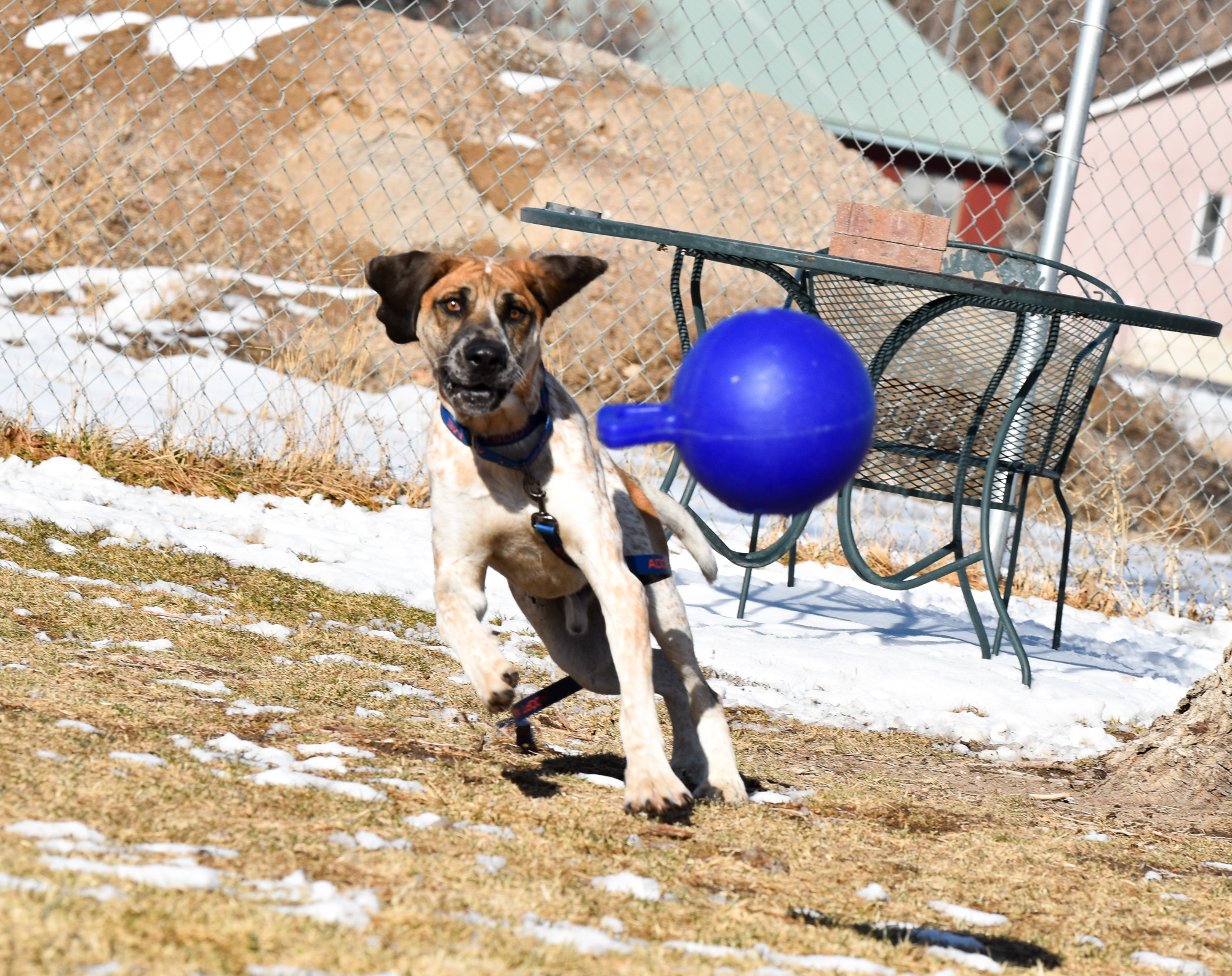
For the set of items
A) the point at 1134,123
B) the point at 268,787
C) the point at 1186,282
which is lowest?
the point at 1186,282

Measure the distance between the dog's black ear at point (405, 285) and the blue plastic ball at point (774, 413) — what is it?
1.26 m

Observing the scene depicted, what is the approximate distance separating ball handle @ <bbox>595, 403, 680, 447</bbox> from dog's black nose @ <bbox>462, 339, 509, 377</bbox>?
27.4 inches

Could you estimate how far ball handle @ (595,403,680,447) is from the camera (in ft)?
7.37

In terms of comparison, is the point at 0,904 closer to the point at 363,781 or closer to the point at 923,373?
the point at 363,781

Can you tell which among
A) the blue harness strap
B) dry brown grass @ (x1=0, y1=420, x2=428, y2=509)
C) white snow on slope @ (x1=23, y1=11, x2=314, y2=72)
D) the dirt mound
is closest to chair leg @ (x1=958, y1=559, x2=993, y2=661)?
the blue harness strap

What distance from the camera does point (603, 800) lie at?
274cm

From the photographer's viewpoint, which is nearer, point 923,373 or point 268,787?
point 268,787

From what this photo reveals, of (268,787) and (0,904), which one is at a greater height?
(0,904)

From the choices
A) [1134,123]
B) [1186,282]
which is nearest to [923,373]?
[1186,282]

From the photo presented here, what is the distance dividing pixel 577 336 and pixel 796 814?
7971 mm

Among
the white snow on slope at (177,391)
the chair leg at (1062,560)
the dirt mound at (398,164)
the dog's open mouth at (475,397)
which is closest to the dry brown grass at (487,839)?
the dog's open mouth at (475,397)

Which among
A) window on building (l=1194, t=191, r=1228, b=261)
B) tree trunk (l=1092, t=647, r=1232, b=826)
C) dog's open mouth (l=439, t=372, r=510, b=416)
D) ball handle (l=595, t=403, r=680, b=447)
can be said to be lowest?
window on building (l=1194, t=191, r=1228, b=261)

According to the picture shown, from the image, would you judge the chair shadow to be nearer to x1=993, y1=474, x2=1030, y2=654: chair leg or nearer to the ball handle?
the ball handle

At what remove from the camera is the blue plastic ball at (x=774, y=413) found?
82.0 inches
